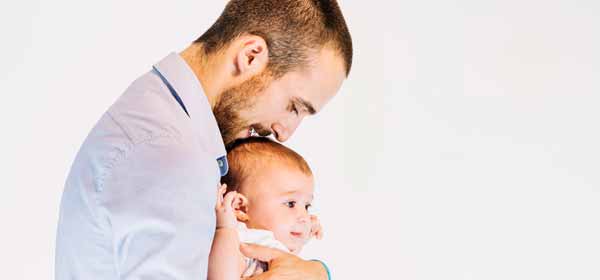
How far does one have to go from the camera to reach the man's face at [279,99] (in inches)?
52.4

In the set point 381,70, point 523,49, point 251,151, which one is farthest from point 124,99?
point 523,49

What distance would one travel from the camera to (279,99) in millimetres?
1366

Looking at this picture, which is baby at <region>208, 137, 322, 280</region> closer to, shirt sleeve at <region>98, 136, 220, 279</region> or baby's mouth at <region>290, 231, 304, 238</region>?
baby's mouth at <region>290, 231, 304, 238</region>

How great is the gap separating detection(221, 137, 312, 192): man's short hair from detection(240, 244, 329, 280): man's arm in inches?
7.8

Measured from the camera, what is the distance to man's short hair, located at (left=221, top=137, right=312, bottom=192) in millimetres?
1616

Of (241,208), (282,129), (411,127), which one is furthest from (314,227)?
(411,127)

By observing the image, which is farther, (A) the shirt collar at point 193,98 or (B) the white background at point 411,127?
(B) the white background at point 411,127

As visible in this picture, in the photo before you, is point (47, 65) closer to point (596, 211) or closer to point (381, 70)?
point (381, 70)

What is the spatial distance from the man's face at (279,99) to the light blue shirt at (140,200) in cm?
17

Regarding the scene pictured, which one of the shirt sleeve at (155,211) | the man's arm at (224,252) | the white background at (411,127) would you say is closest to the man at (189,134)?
the shirt sleeve at (155,211)

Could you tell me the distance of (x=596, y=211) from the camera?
3018 mm

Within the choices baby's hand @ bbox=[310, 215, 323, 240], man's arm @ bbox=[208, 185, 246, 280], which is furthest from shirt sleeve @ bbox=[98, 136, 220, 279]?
baby's hand @ bbox=[310, 215, 323, 240]

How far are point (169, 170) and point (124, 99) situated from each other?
6.9 inches

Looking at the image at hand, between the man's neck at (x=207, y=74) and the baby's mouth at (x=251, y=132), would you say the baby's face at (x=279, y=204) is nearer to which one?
the baby's mouth at (x=251, y=132)
